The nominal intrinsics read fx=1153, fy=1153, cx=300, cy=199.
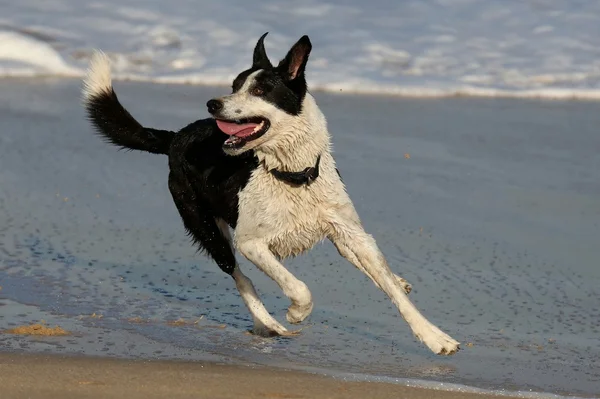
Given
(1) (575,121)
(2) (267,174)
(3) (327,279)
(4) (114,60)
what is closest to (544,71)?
(1) (575,121)

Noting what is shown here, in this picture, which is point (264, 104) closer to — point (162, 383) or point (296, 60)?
point (296, 60)

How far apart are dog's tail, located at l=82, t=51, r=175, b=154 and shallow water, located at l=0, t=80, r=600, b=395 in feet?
2.15

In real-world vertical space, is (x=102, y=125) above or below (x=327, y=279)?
above

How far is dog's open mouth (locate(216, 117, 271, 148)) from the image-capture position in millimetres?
4793

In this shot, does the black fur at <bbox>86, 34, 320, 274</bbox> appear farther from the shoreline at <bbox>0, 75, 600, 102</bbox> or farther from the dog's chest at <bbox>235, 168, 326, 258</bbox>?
the shoreline at <bbox>0, 75, 600, 102</bbox>

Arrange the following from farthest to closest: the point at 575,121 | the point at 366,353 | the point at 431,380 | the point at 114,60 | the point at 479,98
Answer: the point at 114,60, the point at 479,98, the point at 575,121, the point at 366,353, the point at 431,380

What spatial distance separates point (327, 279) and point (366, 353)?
1.24 m

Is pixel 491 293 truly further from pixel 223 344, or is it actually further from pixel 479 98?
pixel 479 98

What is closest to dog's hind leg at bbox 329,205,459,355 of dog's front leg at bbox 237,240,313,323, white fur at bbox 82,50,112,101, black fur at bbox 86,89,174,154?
dog's front leg at bbox 237,240,313,323

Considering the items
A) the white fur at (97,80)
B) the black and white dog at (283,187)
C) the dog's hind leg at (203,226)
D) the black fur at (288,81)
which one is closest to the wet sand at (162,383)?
the black and white dog at (283,187)

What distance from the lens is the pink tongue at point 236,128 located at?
15.9ft

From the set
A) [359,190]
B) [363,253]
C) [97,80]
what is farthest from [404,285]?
[359,190]

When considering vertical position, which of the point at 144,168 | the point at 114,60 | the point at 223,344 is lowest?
the point at 223,344

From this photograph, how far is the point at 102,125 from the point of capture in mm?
6059
